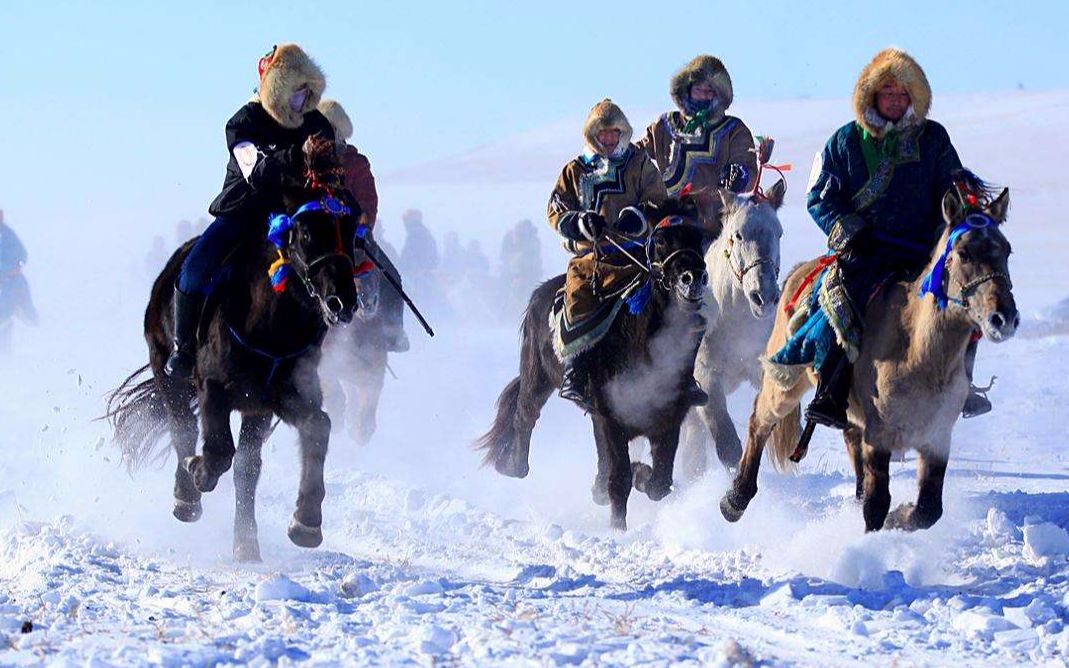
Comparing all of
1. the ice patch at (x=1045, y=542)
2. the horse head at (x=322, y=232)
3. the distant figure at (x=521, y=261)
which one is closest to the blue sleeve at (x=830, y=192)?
the ice patch at (x=1045, y=542)

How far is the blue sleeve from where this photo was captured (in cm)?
870

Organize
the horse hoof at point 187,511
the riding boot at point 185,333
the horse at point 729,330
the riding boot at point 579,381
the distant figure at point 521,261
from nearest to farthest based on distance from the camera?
the riding boot at point 185,333 < the horse hoof at point 187,511 < the riding boot at point 579,381 < the horse at point 729,330 < the distant figure at point 521,261

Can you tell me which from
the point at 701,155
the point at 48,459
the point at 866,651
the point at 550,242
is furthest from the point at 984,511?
the point at 550,242

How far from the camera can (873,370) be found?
328 inches

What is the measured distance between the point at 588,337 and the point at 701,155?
3045mm

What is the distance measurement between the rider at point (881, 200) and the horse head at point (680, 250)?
0.87m

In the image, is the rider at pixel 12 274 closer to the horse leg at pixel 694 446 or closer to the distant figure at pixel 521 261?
the distant figure at pixel 521 261

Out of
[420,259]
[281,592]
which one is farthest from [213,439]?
[420,259]

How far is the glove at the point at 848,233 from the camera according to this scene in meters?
8.49

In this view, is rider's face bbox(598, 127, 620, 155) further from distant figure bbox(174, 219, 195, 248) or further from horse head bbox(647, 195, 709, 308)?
distant figure bbox(174, 219, 195, 248)

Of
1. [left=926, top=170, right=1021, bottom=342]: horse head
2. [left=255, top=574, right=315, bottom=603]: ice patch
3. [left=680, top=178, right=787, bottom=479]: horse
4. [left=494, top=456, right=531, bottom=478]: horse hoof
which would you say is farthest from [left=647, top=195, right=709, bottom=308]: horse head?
[left=255, top=574, right=315, bottom=603]: ice patch

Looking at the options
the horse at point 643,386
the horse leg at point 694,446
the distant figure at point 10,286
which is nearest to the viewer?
the horse at point 643,386

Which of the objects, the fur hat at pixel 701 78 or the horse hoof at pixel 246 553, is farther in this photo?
the fur hat at pixel 701 78

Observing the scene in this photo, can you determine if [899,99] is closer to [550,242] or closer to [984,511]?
[984,511]
